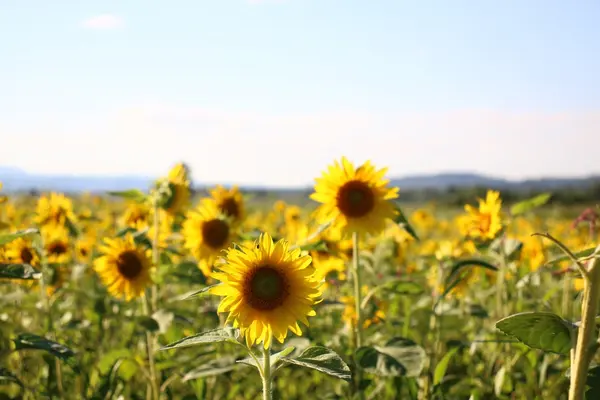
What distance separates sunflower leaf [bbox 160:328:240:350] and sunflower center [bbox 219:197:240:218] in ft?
6.94

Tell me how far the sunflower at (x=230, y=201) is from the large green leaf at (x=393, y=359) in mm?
1680

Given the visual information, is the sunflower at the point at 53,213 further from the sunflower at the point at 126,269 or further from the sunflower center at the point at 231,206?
the sunflower center at the point at 231,206

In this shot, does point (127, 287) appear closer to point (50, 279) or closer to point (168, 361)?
point (168, 361)

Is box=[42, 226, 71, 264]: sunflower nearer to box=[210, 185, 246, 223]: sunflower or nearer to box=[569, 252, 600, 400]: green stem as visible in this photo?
box=[210, 185, 246, 223]: sunflower

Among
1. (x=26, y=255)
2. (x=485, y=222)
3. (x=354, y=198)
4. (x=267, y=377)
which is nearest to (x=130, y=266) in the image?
(x=26, y=255)

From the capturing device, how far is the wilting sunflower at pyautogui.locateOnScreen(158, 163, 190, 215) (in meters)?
3.78

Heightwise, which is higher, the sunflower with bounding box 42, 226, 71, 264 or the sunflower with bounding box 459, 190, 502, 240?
the sunflower with bounding box 459, 190, 502, 240

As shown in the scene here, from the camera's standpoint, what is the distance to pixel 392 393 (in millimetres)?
3410

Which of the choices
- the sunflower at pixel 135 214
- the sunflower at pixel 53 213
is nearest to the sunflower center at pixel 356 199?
the sunflower at pixel 135 214

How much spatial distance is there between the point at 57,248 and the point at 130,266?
1.89 meters

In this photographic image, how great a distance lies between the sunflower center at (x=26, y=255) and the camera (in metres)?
4.12

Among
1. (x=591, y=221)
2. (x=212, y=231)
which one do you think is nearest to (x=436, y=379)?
(x=591, y=221)

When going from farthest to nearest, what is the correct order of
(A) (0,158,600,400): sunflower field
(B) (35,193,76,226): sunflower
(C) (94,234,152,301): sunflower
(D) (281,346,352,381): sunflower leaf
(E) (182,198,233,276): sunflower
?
(B) (35,193,76,226): sunflower
(E) (182,198,233,276): sunflower
(C) (94,234,152,301): sunflower
(A) (0,158,600,400): sunflower field
(D) (281,346,352,381): sunflower leaf

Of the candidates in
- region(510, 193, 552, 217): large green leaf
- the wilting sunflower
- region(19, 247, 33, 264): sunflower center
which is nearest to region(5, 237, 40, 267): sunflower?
region(19, 247, 33, 264): sunflower center
